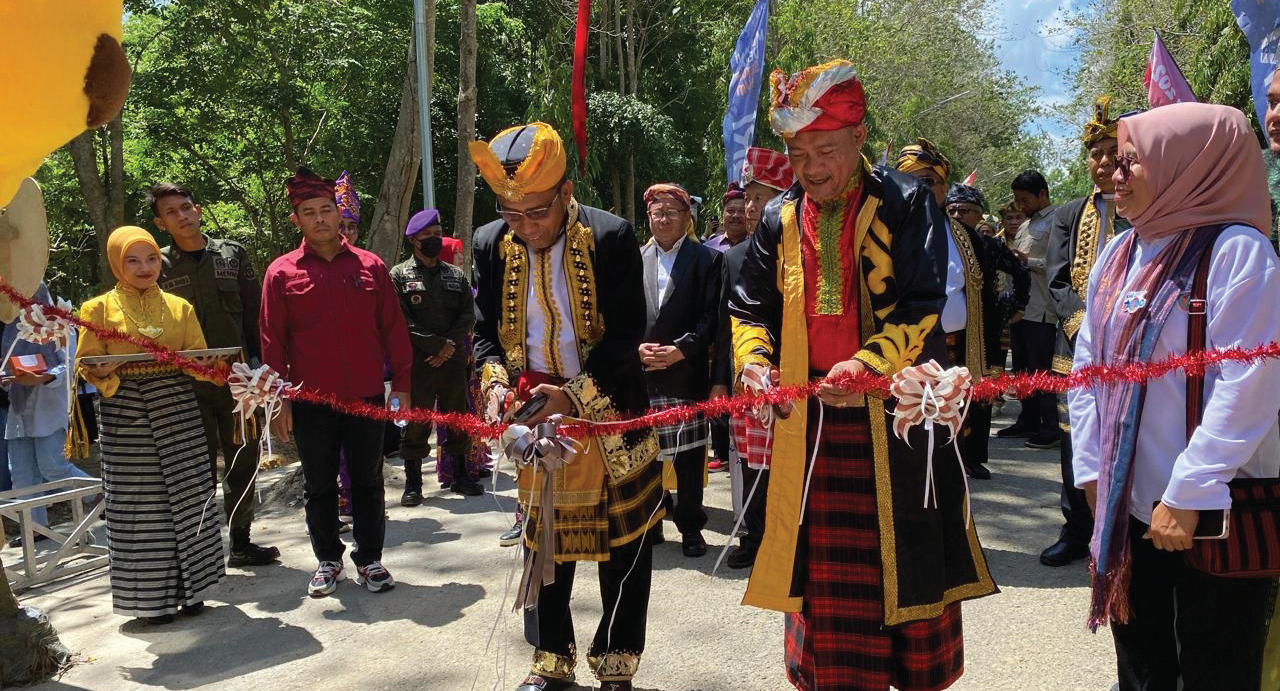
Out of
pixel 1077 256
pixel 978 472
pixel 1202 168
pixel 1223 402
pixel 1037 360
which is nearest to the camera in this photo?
pixel 1223 402

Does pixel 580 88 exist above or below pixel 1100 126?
above

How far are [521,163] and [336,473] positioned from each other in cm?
266

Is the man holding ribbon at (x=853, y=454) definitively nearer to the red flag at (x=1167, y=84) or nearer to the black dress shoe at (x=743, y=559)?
the red flag at (x=1167, y=84)

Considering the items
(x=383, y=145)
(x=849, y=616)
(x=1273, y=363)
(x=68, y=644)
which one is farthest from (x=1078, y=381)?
(x=383, y=145)

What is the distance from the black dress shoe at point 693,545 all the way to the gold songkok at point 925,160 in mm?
2641

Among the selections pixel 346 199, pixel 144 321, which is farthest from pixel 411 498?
pixel 144 321

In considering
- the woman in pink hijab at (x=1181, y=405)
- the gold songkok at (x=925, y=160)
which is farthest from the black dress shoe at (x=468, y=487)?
the woman in pink hijab at (x=1181, y=405)

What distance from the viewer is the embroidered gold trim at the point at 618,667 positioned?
11.3 feet

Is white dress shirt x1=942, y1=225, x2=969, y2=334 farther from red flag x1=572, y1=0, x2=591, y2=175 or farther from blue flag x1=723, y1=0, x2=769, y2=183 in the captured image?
blue flag x1=723, y1=0, x2=769, y2=183

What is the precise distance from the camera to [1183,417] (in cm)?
234

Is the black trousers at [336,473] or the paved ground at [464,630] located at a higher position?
the black trousers at [336,473]

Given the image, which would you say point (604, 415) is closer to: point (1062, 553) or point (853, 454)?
point (853, 454)

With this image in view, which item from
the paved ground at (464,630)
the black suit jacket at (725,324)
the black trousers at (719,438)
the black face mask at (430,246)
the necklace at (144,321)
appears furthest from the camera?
the black trousers at (719,438)

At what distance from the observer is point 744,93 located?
8.48 meters
